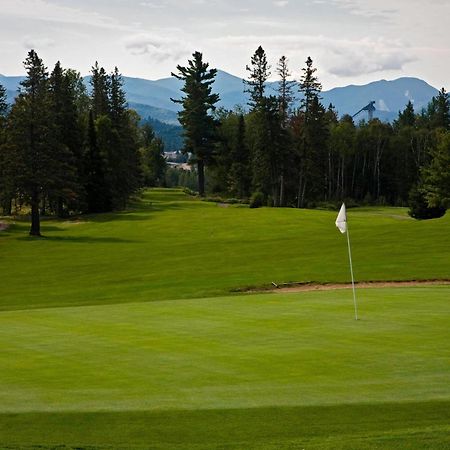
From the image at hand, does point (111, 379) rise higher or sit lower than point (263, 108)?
lower

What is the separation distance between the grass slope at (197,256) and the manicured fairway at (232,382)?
42.5 feet

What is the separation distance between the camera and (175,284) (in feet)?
116

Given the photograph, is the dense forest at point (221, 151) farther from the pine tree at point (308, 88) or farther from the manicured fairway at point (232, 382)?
the manicured fairway at point (232, 382)

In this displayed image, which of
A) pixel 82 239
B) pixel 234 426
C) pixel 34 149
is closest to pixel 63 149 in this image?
pixel 34 149

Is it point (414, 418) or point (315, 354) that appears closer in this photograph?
point (414, 418)

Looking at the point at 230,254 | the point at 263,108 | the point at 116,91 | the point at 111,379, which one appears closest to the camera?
the point at 111,379

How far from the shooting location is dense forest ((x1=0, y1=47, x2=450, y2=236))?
6412 cm

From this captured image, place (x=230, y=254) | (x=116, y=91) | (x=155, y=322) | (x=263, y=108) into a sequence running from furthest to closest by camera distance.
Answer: (x=116, y=91) → (x=263, y=108) → (x=230, y=254) → (x=155, y=322)

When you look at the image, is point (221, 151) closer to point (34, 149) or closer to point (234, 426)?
point (34, 149)

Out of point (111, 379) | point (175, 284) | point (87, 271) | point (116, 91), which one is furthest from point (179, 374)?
point (116, 91)

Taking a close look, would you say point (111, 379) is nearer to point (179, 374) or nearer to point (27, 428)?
point (179, 374)

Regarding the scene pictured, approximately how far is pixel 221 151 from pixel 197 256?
76.8 m

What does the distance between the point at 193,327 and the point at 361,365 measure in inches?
240

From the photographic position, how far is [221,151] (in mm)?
120875
